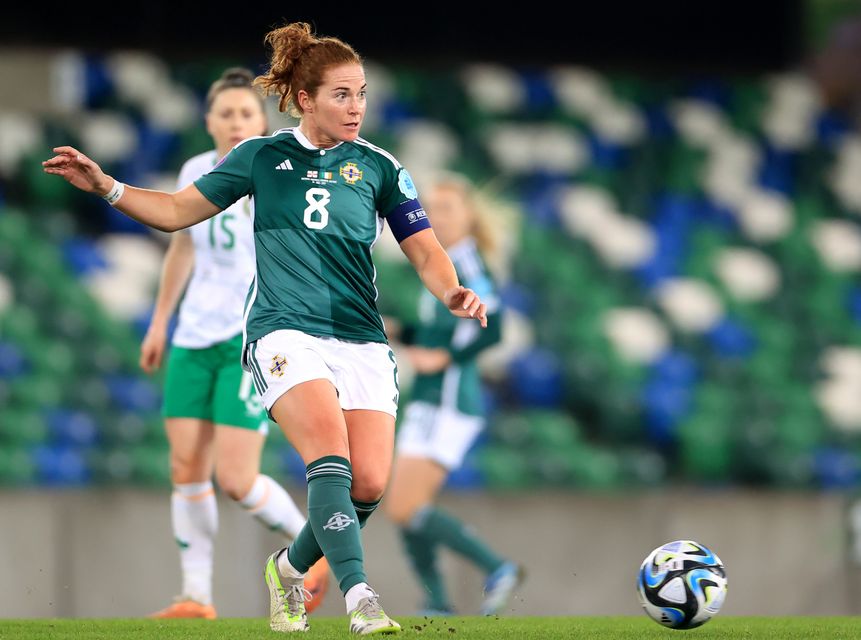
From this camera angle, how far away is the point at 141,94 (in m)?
12.8

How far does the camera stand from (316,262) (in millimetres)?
4328

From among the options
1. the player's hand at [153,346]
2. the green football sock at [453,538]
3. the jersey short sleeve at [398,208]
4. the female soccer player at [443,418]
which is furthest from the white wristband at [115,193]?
the green football sock at [453,538]

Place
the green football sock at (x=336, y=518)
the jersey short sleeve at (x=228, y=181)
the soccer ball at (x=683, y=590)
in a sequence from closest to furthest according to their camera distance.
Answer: the green football sock at (x=336, y=518) < the jersey short sleeve at (x=228, y=181) < the soccer ball at (x=683, y=590)

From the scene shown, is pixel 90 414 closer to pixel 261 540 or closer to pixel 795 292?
pixel 261 540

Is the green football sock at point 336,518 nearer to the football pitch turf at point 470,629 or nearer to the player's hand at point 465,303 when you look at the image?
the football pitch turf at point 470,629

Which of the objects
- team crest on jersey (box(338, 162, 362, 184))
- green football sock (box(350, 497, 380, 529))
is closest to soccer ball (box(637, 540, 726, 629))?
green football sock (box(350, 497, 380, 529))

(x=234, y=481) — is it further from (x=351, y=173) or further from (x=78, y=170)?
(x=78, y=170)

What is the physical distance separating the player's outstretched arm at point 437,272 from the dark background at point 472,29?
28.0 ft

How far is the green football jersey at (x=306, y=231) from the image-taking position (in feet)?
14.2

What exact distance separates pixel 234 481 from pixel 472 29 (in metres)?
9.10

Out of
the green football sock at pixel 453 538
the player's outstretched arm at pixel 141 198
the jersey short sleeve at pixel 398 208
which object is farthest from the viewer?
A: the green football sock at pixel 453 538

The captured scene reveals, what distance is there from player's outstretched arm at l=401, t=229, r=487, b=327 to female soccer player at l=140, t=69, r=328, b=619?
135cm

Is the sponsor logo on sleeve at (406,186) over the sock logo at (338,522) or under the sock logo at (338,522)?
over

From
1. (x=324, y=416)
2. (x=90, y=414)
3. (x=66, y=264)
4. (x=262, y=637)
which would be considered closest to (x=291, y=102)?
(x=324, y=416)
